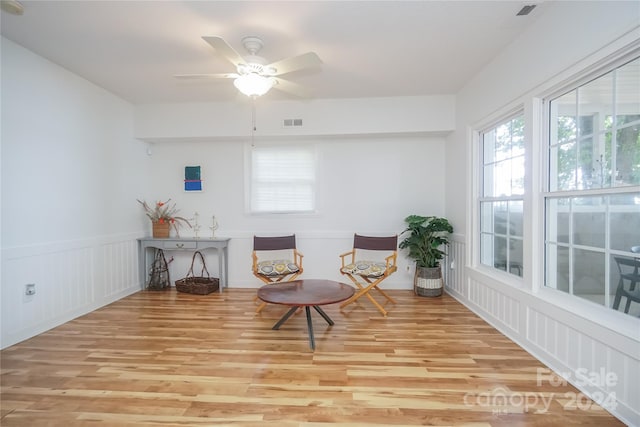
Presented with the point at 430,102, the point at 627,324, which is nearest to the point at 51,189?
the point at 430,102

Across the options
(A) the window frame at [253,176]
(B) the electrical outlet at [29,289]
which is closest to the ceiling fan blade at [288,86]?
(A) the window frame at [253,176]

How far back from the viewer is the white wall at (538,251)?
171 cm

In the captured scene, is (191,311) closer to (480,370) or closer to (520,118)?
(480,370)

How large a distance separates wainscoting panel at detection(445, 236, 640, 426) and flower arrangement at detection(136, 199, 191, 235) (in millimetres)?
4371

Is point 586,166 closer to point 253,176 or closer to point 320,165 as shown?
point 320,165

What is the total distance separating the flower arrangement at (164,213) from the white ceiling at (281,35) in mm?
1768

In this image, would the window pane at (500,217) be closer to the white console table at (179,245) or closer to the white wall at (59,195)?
the white console table at (179,245)

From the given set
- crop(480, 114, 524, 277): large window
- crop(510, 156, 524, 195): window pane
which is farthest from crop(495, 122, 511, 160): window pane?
crop(510, 156, 524, 195): window pane

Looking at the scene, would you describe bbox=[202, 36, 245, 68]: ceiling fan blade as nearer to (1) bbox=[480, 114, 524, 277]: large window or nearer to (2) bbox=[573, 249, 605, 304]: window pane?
(1) bbox=[480, 114, 524, 277]: large window

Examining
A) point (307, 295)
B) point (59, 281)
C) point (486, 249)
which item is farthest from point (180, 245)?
point (486, 249)

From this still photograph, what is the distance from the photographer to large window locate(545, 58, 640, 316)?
1766 millimetres

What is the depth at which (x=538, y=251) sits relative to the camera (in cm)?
246

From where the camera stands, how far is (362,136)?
434cm

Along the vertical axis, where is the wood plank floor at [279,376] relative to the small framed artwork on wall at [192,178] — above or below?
below
